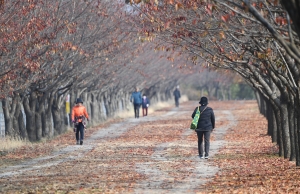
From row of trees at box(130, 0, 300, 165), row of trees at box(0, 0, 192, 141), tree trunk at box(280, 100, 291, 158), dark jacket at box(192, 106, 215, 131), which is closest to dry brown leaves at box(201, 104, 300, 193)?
tree trunk at box(280, 100, 291, 158)

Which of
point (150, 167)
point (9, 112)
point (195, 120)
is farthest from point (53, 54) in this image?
point (150, 167)

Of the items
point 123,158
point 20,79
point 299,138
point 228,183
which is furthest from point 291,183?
point 20,79

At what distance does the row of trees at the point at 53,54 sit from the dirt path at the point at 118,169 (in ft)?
10.4

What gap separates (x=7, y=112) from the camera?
3441cm

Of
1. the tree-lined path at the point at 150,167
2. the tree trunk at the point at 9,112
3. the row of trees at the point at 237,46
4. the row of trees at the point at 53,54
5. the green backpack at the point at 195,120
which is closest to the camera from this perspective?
the tree-lined path at the point at 150,167

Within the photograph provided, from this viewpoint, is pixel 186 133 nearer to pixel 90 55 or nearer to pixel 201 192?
pixel 90 55

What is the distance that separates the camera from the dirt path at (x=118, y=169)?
50.8 ft

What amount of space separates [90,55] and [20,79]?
5.12 metres

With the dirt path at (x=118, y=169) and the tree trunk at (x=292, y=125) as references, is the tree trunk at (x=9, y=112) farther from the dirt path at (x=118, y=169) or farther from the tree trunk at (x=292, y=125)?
the tree trunk at (x=292, y=125)

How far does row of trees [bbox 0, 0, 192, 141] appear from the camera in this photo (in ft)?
76.2

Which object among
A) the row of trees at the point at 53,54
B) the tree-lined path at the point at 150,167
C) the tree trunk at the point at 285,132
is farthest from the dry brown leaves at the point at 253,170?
the row of trees at the point at 53,54

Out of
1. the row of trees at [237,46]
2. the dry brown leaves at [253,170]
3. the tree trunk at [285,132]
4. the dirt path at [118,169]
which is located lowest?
the dry brown leaves at [253,170]

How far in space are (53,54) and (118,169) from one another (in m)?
11.5

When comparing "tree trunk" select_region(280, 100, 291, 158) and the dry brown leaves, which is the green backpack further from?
"tree trunk" select_region(280, 100, 291, 158)
